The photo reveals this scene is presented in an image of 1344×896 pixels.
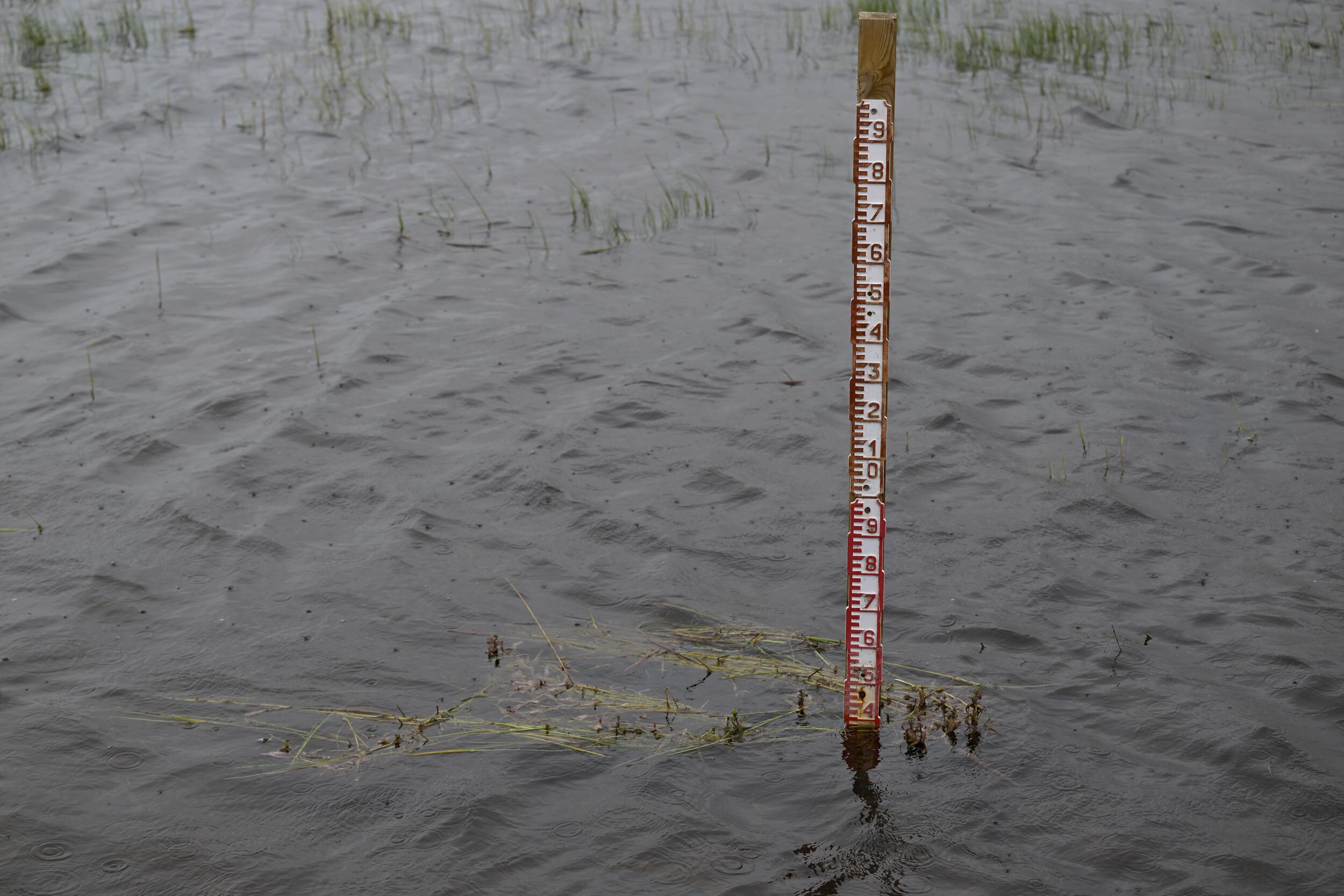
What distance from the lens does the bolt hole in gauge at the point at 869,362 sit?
4.41 metres

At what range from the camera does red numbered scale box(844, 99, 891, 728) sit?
4.49 m

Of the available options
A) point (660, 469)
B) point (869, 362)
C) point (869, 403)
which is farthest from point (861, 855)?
point (660, 469)

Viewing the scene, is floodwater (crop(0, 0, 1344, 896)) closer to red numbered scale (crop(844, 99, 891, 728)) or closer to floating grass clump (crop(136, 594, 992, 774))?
floating grass clump (crop(136, 594, 992, 774))

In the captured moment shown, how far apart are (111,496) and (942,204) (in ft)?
25.5

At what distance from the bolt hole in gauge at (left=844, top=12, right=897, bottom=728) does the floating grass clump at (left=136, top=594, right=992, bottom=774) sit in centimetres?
39

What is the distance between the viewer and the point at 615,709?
5.27 m

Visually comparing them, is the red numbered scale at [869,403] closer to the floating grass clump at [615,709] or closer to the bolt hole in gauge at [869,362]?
the bolt hole in gauge at [869,362]

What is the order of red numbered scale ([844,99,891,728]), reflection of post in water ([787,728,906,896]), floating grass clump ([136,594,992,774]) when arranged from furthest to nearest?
floating grass clump ([136,594,992,774])
red numbered scale ([844,99,891,728])
reflection of post in water ([787,728,906,896])

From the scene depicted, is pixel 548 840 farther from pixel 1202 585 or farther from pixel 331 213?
pixel 331 213

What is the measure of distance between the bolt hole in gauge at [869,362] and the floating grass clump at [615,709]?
1.27ft

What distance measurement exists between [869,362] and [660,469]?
2.93m

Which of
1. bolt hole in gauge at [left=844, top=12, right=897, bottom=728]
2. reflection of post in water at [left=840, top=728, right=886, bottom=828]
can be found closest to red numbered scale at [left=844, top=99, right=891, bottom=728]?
bolt hole in gauge at [left=844, top=12, right=897, bottom=728]

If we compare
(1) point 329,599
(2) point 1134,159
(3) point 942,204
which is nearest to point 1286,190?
(2) point 1134,159

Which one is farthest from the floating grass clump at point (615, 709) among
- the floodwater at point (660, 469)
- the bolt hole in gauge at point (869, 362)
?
the bolt hole in gauge at point (869, 362)
